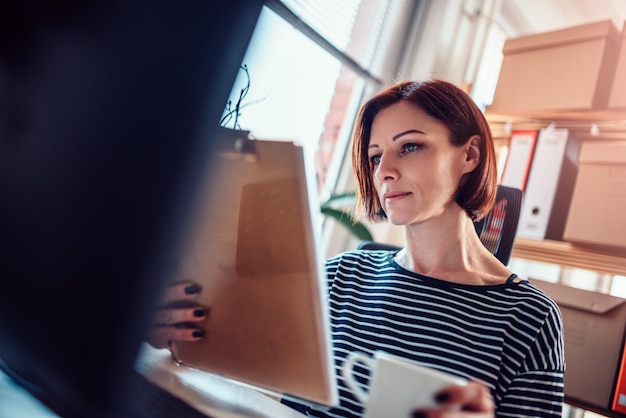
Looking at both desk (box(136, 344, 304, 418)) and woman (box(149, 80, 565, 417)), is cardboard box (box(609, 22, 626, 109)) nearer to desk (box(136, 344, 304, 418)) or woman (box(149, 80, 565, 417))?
woman (box(149, 80, 565, 417))

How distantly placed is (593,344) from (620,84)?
834mm

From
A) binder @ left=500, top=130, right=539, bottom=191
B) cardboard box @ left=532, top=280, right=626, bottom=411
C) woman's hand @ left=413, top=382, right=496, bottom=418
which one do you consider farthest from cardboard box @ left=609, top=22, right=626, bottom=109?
woman's hand @ left=413, top=382, right=496, bottom=418

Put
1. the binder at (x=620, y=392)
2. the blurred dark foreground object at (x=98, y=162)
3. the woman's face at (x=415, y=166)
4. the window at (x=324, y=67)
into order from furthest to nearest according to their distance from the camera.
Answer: the window at (x=324, y=67), the binder at (x=620, y=392), the woman's face at (x=415, y=166), the blurred dark foreground object at (x=98, y=162)

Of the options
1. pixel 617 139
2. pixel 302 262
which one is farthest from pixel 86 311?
pixel 617 139

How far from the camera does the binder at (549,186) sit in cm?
168

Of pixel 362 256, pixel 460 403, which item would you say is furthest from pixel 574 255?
pixel 460 403

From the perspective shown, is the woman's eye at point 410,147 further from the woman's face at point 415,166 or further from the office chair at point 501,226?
the office chair at point 501,226

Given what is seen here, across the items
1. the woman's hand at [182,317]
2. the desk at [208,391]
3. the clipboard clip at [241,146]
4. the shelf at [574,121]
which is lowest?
the desk at [208,391]

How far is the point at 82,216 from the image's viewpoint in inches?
11.6

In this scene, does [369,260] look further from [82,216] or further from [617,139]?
[617,139]

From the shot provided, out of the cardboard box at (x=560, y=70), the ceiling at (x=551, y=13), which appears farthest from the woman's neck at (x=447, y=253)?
the ceiling at (x=551, y=13)

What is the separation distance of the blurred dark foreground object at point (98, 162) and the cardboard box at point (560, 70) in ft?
5.39

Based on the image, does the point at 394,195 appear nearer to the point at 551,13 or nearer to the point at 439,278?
the point at 439,278

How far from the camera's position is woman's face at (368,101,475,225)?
97 centimetres
